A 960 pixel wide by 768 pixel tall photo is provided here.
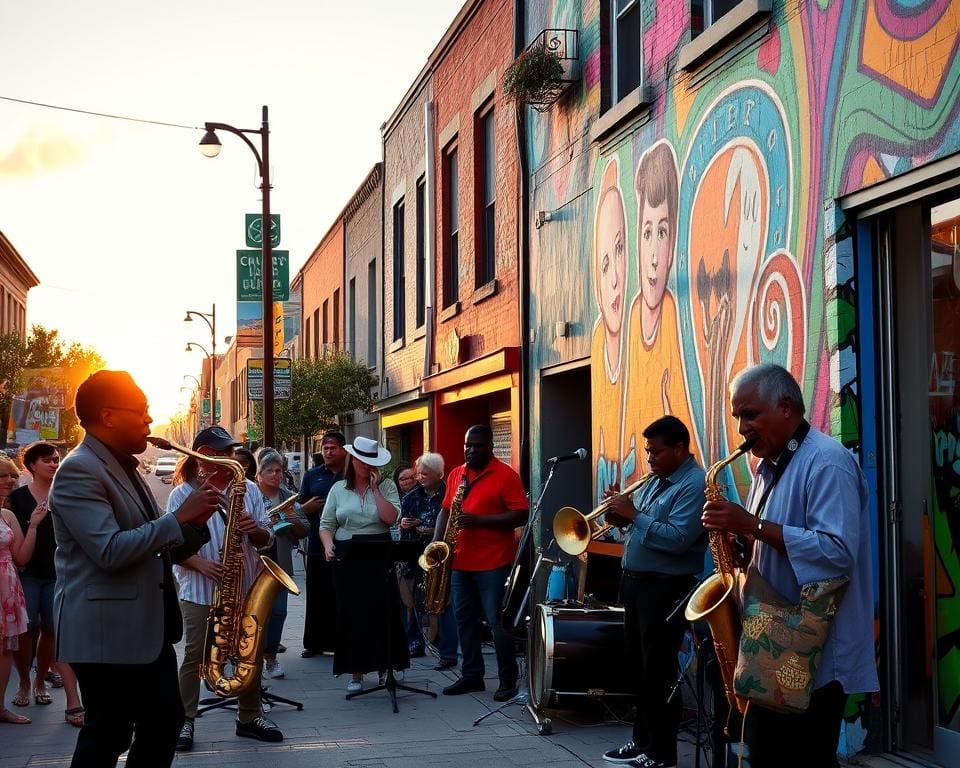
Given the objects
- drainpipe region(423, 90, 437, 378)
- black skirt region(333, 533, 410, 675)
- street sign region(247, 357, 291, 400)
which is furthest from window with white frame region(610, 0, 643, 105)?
street sign region(247, 357, 291, 400)

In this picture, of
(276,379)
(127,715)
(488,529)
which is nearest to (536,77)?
(488,529)

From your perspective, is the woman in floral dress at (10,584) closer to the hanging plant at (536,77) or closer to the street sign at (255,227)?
the hanging plant at (536,77)

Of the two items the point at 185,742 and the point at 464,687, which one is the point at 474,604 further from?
the point at 185,742

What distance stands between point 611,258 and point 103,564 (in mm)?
5899

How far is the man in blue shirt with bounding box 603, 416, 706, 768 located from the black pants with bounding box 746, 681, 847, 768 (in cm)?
223

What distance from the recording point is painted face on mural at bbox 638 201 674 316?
8.66 meters

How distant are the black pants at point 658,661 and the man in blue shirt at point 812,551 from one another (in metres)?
2.32

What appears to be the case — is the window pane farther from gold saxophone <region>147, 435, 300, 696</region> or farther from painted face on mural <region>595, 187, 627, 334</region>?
gold saxophone <region>147, 435, 300, 696</region>

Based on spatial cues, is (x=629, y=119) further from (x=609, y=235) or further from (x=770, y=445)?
(x=770, y=445)

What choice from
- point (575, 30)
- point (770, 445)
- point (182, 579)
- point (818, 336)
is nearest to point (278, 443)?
point (575, 30)

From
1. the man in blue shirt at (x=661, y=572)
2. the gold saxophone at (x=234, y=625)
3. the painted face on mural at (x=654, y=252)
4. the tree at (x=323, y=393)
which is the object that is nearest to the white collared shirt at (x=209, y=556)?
the gold saxophone at (x=234, y=625)

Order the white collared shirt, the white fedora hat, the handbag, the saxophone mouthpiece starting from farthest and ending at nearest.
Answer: the white fedora hat
the white collared shirt
the saxophone mouthpiece
the handbag

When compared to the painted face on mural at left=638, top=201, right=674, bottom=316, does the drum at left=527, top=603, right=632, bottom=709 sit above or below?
below

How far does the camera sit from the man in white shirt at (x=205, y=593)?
728cm
